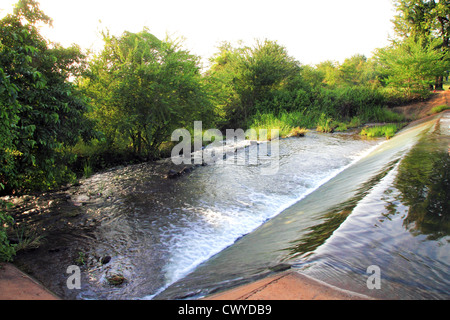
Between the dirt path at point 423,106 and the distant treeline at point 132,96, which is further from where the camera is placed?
the dirt path at point 423,106

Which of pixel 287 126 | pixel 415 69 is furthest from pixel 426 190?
pixel 415 69

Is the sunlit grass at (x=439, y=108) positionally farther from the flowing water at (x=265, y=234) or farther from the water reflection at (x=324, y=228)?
the water reflection at (x=324, y=228)

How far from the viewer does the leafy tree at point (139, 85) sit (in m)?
8.45

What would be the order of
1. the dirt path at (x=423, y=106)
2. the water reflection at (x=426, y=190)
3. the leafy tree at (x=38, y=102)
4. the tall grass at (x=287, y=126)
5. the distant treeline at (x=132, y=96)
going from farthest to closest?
the dirt path at (x=423, y=106) < the tall grass at (x=287, y=126) < the distant treeline at (x=132, y=96) < the leafy tree at (x=38, y=102) < the water reflection at (x=426, y=190)

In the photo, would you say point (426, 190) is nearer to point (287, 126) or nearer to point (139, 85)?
point (139, 85)

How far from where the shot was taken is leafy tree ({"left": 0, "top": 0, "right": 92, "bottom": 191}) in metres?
3.77

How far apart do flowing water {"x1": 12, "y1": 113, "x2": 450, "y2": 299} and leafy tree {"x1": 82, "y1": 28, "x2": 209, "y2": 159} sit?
3045mm

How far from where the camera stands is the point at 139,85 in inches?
339

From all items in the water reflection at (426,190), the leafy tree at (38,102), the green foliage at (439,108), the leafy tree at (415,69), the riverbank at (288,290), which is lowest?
the riverbank at (288,290)

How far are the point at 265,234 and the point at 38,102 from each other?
4109 mm

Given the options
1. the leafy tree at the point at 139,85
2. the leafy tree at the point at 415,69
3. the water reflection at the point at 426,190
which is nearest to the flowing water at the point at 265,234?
the water reflection at the point at 426,190

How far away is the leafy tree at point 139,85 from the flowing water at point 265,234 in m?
3.05

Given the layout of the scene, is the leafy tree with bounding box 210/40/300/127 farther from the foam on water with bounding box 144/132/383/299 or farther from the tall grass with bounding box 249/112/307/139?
the foam on water with bounding box 144/132/383/299

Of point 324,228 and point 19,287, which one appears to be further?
point 324,228
